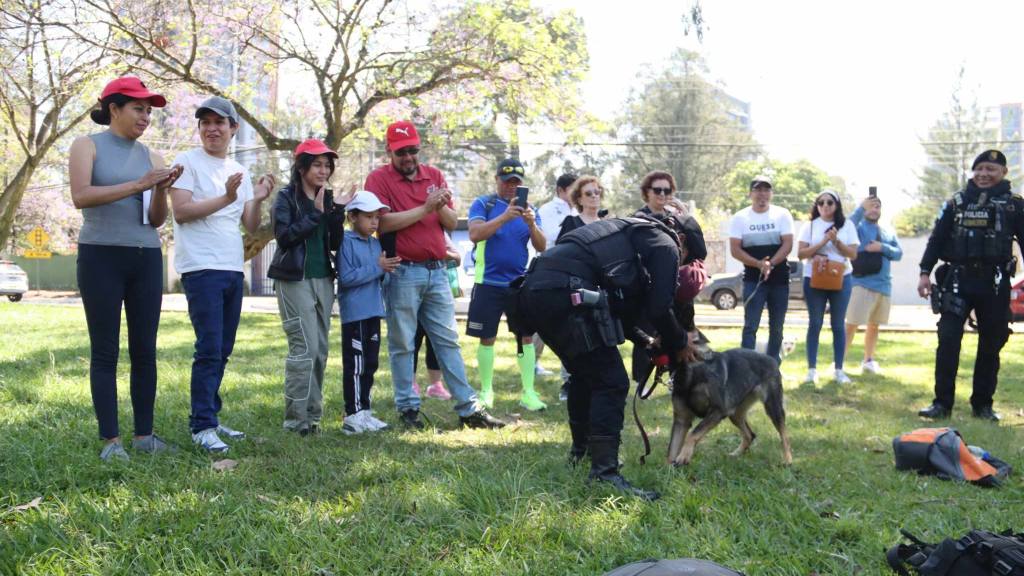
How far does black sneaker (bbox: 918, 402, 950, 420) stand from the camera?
22.7 feet

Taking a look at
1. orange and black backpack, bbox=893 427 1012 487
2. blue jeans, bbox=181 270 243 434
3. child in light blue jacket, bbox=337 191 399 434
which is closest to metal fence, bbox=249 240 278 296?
child in light blue jacket, bbox=337 191 399 434

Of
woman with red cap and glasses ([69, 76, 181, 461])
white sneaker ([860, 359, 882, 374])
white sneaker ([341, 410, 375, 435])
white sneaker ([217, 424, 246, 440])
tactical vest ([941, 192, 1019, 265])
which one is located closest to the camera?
woman with red cap and glasses ([69, 76, 181, 461])

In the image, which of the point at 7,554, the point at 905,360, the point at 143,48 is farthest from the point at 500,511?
the point at 143,48

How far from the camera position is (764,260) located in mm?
8172

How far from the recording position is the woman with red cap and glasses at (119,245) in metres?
4.43

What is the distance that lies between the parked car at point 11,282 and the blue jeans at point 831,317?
91.7 ft

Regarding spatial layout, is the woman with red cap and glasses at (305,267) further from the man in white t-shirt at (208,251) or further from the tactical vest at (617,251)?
the tactical vest at (617,251)

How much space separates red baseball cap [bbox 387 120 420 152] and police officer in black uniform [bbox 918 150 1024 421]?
449 centimetres

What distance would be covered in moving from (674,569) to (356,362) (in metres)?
3.57

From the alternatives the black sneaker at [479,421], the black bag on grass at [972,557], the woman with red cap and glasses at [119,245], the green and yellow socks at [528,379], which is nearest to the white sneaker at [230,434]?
the woman with red cap and glasses at [119,245]

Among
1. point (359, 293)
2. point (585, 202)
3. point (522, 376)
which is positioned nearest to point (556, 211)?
point (585, 202)

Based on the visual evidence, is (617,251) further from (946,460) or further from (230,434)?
(230,434)

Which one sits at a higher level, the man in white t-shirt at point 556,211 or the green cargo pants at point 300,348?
the man in white t-shirt at point 556,211

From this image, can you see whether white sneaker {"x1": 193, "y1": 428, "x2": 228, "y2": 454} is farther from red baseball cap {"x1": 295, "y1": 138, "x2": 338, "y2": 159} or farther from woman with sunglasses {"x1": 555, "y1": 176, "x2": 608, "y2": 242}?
woman with sunglasses {"x1": 555, "y1": 176, "x2": 608, "y2": 242}
